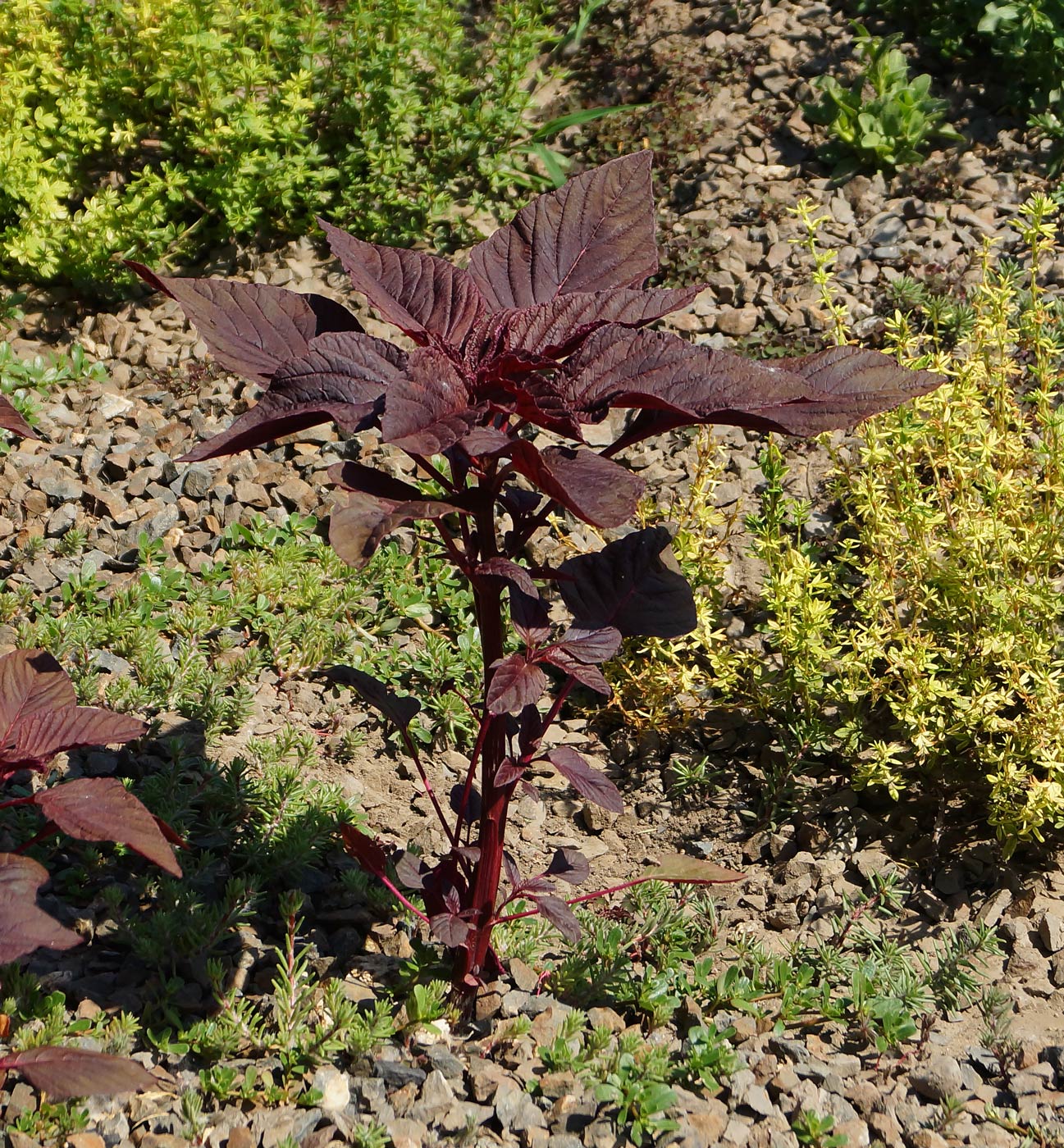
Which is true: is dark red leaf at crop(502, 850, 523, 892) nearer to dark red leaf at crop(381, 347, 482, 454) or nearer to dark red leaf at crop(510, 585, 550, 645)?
dark red leaf at crop(510, 585, 550, 645)

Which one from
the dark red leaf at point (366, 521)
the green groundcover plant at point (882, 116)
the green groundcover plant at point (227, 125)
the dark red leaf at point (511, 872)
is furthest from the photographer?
the green groundcover plant at point (882, 116)

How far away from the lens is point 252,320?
2.10 m

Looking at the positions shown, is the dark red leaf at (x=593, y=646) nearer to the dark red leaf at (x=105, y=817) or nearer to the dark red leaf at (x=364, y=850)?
the dark red leaf at (x=364, y=850)

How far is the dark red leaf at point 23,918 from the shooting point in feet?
5.94

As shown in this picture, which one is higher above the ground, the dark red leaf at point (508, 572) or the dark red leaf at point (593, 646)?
the dark red leaf at point (508, 572)

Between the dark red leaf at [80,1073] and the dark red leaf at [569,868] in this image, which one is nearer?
the dark red leaf at [80,1073]

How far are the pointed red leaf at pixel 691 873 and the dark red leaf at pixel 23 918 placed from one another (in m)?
1.15

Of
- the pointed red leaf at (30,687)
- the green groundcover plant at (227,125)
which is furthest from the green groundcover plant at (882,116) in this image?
the pointed red leaf at (30,687)

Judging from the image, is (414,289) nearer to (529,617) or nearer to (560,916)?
(529,617)

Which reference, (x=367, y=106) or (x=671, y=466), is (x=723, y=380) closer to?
(x=671, y=466)

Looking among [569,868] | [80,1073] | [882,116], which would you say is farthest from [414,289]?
[882,116]

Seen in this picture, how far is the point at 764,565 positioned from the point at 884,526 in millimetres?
668

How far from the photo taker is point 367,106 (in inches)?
189

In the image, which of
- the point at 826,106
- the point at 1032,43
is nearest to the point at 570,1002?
the point at 826,106
